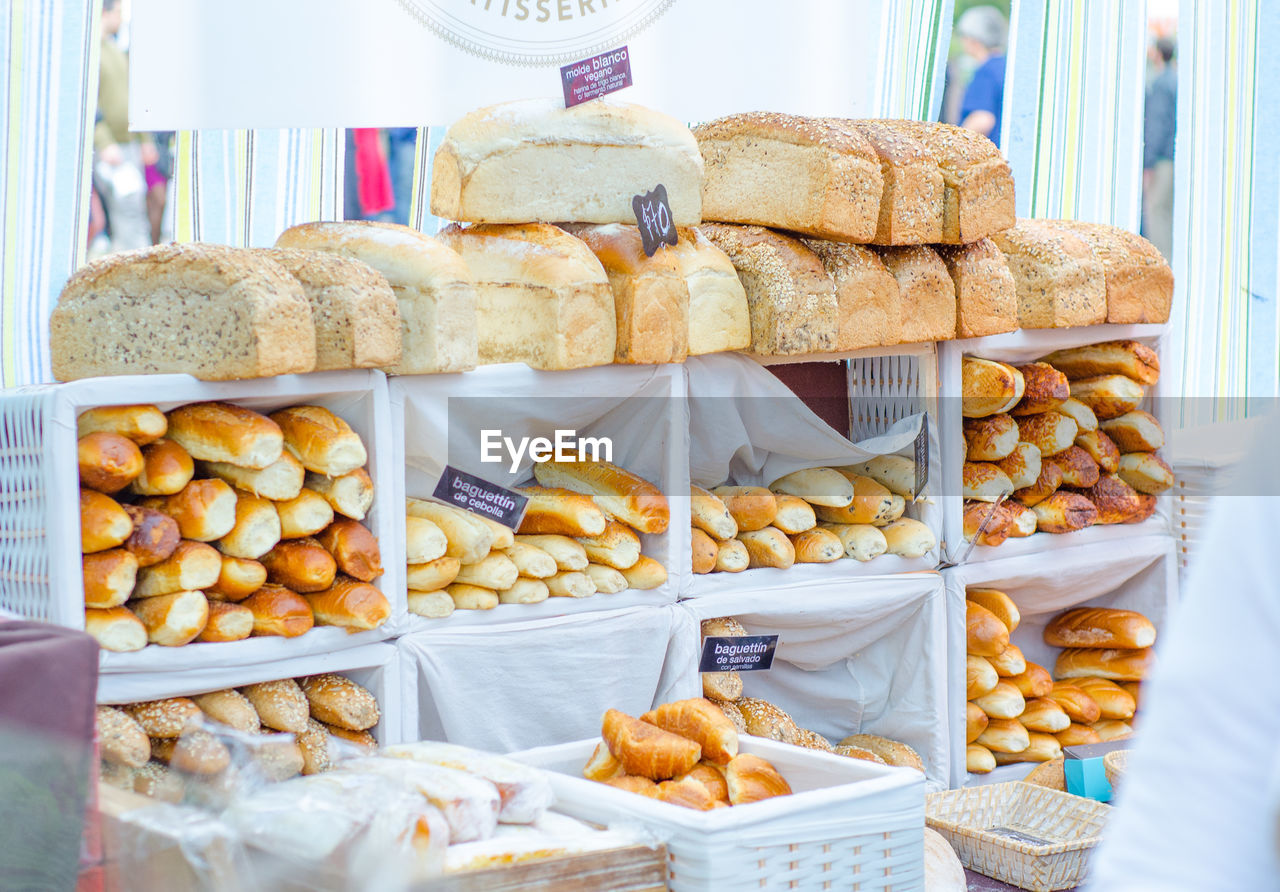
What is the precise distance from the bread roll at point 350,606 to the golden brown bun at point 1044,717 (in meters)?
1.63

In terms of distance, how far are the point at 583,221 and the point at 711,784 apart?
3.59ft

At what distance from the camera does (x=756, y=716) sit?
2584 mm

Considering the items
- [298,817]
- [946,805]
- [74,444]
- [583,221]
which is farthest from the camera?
[946,805]

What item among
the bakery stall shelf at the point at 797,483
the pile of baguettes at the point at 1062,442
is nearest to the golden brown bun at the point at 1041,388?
the pile of baguettes at the point at 1062,442

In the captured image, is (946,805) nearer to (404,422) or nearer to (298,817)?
(404,422)

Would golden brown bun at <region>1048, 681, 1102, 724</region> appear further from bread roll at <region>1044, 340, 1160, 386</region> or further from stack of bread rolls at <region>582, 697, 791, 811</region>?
stack of bread rolls at <region>582, 697, 791, 811</region>

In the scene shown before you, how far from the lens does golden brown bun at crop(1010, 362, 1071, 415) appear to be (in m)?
2.84

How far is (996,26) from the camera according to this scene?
11.4 ft

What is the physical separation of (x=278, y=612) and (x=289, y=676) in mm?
115

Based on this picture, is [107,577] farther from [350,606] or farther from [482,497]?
[482,497]

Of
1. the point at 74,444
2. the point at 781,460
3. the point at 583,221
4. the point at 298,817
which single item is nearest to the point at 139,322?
the point at 74,444

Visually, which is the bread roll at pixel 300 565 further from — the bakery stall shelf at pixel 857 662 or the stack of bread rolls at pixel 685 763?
the bakery stall shelf at pixel 857 662

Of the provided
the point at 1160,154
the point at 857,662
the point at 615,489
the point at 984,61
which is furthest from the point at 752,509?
the point at 1160,154

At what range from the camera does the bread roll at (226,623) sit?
1.94m
